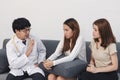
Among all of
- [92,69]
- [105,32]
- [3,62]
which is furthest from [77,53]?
[3,62]

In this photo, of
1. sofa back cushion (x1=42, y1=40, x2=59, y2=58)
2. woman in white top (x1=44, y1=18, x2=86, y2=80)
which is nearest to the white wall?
sofa back cushion (x1=42, y1=40, x2=59, y2=58)

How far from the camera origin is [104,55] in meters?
2.76

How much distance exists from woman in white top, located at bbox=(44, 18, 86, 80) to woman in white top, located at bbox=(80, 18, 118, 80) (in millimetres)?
237

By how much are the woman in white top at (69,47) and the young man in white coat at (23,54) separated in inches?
7.6

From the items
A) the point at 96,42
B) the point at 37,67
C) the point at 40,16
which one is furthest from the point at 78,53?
the point at 40,16

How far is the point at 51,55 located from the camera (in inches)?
128

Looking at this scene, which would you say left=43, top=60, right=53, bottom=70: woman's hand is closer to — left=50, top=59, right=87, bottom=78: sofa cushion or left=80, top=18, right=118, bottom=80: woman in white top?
left=50, top=59, right=87, bottom=78: sofa cushion

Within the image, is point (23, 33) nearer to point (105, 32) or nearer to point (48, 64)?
point (48, 64)

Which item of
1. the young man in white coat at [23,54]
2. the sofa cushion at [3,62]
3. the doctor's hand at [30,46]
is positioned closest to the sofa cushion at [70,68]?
the young man in white coat at [23,54]

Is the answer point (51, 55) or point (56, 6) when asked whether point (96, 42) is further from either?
point (56, 6)

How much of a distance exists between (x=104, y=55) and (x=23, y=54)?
94cm

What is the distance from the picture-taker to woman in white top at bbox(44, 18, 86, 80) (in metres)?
2.92

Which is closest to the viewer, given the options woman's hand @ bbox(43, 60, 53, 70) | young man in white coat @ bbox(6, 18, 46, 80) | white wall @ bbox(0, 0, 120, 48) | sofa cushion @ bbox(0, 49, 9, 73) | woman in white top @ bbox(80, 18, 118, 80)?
woman in white top @ bbox(80, 18, 118, 80)

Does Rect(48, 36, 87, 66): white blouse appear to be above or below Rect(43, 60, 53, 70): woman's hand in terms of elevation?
above
